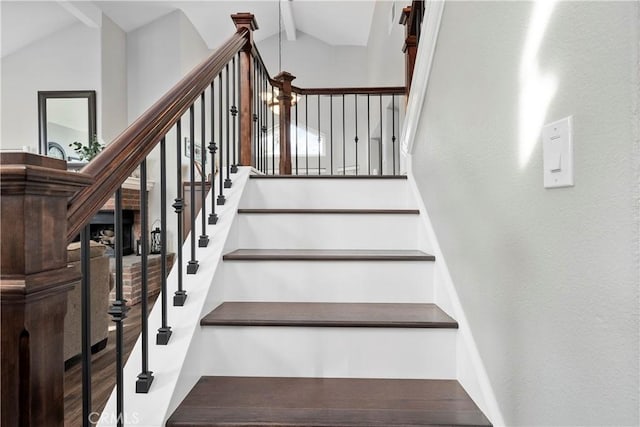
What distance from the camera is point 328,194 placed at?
7.25ft

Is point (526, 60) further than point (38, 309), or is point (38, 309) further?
point (526, 60)

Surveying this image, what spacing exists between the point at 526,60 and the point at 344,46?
8597mm

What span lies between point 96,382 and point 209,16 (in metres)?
6.50

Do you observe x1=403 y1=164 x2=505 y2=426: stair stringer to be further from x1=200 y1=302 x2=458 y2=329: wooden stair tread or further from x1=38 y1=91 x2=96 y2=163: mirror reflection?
x1=38 y1=91 x2=96 y2=163: mirror reflection

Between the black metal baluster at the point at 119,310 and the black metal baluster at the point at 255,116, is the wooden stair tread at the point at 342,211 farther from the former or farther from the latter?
the black metal baluster at the point at 119,310

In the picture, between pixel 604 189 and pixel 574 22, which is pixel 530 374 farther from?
pixel 574 22

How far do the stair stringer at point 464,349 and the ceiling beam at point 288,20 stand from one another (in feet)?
22.4

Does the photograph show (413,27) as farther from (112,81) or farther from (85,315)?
(112,81)

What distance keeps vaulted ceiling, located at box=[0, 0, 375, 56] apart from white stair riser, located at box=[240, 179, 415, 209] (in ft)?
15.4

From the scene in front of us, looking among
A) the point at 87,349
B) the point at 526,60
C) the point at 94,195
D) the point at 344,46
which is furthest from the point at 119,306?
the point at 344,46

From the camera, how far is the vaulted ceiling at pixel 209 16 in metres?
5.08

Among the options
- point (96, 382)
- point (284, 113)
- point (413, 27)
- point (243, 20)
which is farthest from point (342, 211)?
point (284, 113)

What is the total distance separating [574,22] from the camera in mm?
694

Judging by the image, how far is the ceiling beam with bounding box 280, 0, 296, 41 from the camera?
7.20 meters
